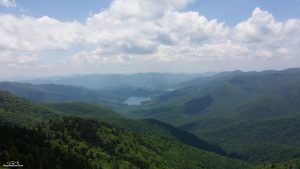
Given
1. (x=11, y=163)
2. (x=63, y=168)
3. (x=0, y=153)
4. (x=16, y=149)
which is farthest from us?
(x=63, y=168)

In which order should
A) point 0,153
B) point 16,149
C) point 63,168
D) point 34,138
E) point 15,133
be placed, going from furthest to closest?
point 34,138 < point 15,133 < point 63,168 < point 16,149 < point 0,153

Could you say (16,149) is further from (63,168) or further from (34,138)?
(34,138)

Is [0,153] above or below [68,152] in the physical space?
above

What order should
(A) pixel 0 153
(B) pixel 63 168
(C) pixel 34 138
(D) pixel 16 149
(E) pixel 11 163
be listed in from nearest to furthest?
(E) pixel 11 163, (A) pixel 0 153, (D) pixel 16 149, (B) pixel 63 168, (C) pixel 34 138

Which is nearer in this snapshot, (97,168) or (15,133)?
(15,133)

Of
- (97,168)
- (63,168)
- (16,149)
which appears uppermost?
(16,149)

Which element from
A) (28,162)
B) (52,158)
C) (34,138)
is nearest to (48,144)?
(34,138)

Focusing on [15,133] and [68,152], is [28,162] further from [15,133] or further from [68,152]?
[68,152]

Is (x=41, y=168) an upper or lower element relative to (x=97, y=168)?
upper

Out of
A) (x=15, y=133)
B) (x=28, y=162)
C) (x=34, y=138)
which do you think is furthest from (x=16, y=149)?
(x=34, y=138)
